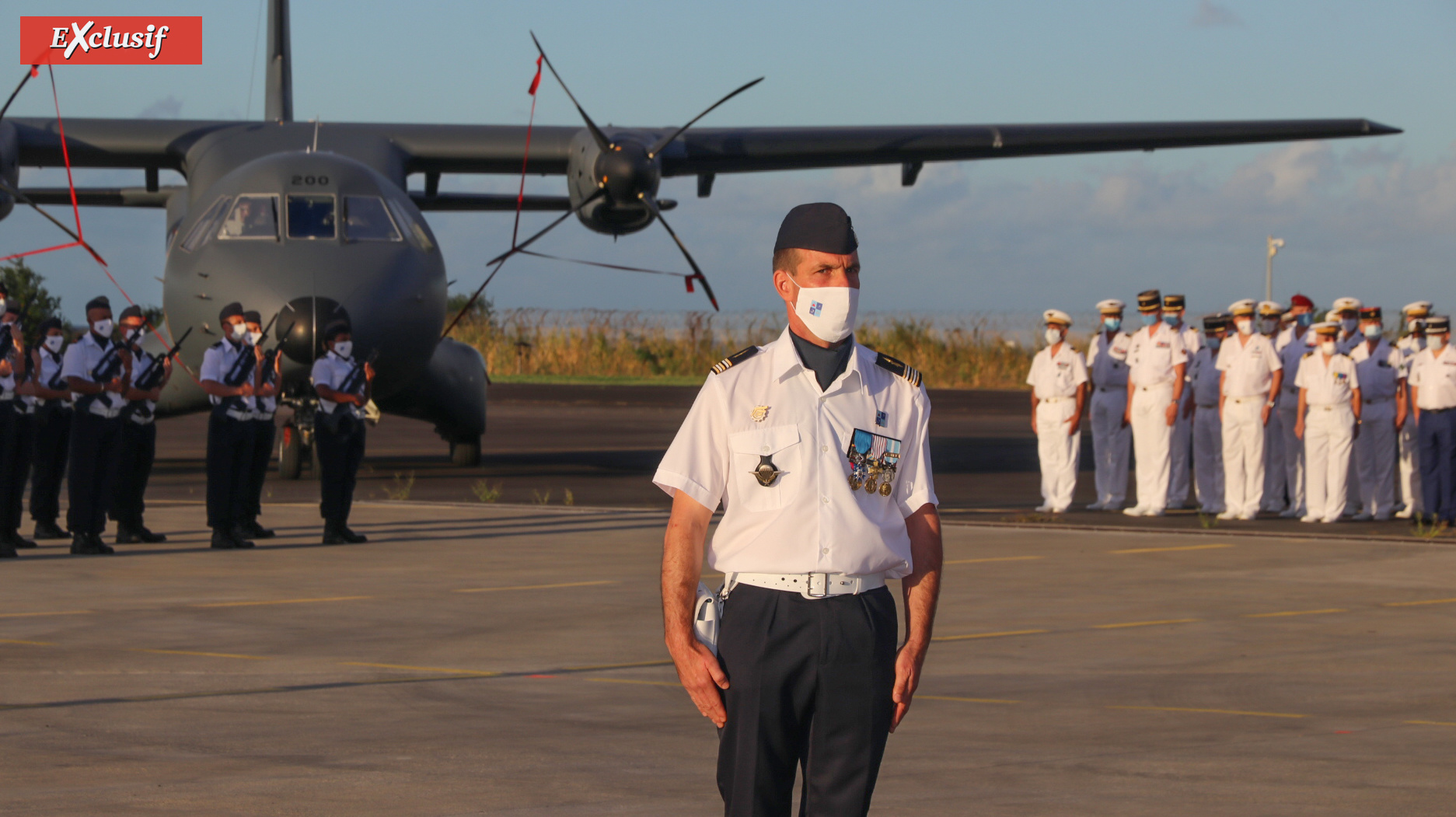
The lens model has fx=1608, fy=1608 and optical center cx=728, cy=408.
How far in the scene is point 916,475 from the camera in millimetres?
3479

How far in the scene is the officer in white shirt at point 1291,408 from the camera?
1522 centimetres

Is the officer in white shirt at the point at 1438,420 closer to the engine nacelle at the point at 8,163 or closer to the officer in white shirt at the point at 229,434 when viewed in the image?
the officer in white shirt at the point at 229,434

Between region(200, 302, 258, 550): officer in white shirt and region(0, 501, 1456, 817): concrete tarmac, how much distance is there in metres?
0.46

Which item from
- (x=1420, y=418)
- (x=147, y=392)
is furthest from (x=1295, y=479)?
(x=147, y=392)

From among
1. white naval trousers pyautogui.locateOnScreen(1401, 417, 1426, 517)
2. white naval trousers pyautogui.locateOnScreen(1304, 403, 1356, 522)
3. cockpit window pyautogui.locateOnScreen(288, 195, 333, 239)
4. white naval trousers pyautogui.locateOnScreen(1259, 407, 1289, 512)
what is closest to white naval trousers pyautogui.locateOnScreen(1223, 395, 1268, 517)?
white naval trousers pyautogui.locateOnScreen(1304, 403, 1356, 522)

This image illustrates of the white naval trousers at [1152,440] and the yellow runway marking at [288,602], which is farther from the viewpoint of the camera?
the white naval trousers at [1152,440]

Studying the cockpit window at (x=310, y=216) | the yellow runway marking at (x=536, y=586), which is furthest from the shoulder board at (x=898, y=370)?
the cockpit window at (x=310, y=216)

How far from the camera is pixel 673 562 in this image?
3277 mm

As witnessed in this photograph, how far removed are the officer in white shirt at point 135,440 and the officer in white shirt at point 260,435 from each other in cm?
67

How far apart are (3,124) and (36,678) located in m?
12.8

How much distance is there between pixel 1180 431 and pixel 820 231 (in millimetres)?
12318

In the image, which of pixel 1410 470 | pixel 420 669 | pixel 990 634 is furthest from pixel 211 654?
pixel 1410 470

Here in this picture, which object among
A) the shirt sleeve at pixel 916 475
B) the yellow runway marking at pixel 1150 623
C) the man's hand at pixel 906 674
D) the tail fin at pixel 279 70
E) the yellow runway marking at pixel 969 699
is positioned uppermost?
the tail fin at pixel 279 70

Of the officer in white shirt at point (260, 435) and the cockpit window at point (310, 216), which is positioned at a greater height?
the cockpit window at point (310, 216)
